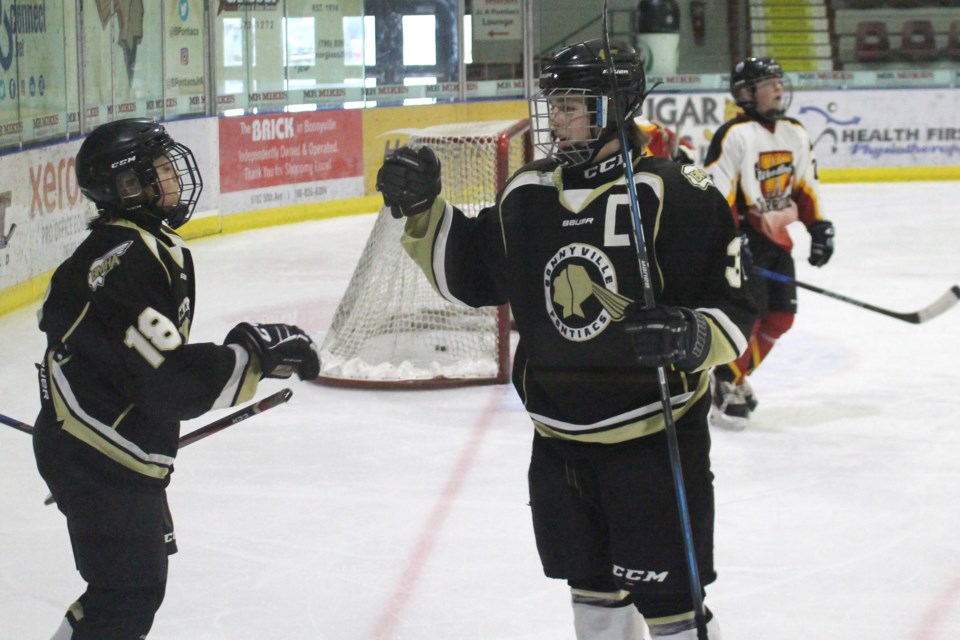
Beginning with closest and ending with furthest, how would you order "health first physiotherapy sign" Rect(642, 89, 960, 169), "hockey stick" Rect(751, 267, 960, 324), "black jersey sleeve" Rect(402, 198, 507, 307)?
"black jersey sleeve" Rect(402, 198, 507, 307) → "hockey stick" Rect(751, 267, 960, 324) → "health first physiotherapy sign" Rect(642, 89, 960, 169)

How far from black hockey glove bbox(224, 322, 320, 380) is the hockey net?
9.77ft

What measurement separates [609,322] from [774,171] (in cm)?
269

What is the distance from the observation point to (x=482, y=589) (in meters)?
3.12

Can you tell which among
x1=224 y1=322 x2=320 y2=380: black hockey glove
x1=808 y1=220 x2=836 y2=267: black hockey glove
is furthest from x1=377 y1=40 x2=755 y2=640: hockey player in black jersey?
x1=808 y1=220 x2=836 y2=267: black hockey glove

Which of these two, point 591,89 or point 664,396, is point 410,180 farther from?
point 664,396

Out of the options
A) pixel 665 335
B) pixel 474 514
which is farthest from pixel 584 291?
pixel 474 514

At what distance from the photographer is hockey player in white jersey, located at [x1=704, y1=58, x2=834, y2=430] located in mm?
4473

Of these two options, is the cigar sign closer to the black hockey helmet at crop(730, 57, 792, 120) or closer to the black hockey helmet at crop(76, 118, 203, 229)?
the black hockey helmet at crop(730, 57, 792, 120)

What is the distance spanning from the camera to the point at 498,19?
12203 millimetres

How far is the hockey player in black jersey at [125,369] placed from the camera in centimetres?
196

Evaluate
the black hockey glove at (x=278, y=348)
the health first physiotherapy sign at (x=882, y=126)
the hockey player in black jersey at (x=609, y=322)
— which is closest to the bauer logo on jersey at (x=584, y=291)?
the hockey player in black jersey at (x=609, y=322)

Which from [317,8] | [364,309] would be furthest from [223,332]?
[317,8]

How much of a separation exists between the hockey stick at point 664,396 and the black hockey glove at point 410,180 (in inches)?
12.5

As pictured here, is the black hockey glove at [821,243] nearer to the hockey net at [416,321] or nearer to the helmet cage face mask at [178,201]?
the hockey net at [416,321]
